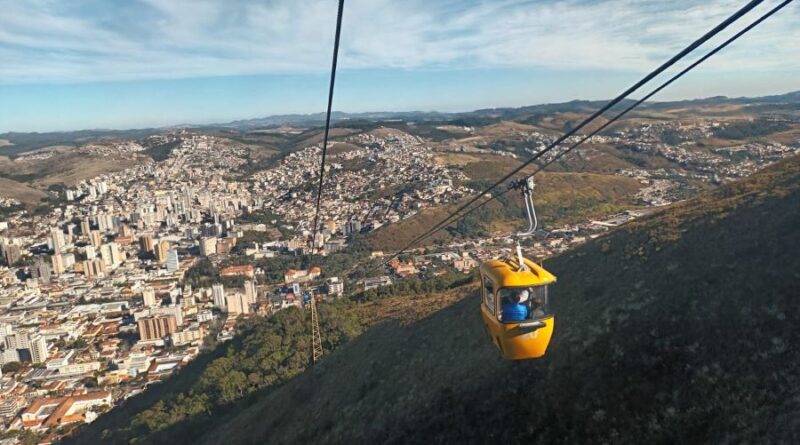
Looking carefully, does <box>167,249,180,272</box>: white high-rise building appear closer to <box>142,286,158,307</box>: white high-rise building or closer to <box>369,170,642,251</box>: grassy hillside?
<box>142,286,158,307</box>: white high-rise building

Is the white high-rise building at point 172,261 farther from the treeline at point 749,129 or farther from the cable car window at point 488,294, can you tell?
the treeline at point 749,129

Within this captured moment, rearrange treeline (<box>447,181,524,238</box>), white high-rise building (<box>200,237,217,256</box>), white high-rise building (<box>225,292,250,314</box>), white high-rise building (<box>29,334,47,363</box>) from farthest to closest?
1. white high-rise building (<box>200,237,217,256</box>)
2. treeline (<box>447,181,524,238</box>)
3. white high-rise building (<box>225,292,250,314</box>)
4. white high-rise building (<box>29,334,47,363</box>)

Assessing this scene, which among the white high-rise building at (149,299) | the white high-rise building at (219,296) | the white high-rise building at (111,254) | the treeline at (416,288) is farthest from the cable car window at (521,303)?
the white high-rise building at (111,254)

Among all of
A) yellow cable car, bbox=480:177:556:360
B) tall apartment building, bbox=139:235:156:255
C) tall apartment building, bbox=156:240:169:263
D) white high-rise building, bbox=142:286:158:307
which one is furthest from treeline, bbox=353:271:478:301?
tall apartment building, bbox=139:235:156:255

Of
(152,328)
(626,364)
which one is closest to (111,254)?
(152,328)

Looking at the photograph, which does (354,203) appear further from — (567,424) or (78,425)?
(567,424)

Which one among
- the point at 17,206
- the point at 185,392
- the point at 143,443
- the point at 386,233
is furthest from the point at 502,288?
the point at 17,206
